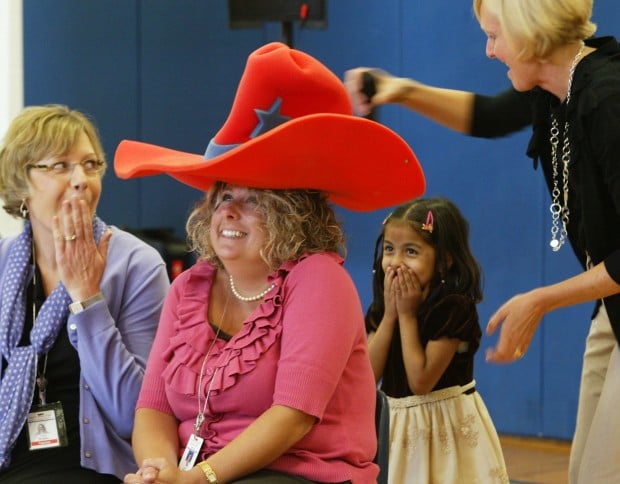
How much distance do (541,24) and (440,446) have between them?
128cm

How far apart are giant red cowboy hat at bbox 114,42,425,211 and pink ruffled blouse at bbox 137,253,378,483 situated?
0.60ft

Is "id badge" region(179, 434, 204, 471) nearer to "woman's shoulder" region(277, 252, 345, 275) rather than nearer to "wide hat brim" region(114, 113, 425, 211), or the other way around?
"woman's shoulder" region(277, 252, 345, 275)

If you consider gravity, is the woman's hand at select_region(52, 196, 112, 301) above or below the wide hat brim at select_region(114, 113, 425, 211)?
below

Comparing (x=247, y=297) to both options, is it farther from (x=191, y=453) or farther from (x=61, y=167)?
(x=61, y=167)

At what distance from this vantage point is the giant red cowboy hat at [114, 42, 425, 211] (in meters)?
2.03

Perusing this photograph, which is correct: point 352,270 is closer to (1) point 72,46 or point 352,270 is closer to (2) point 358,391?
(1) point 72,46

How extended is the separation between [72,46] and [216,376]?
457cm

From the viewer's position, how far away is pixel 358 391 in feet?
6.98

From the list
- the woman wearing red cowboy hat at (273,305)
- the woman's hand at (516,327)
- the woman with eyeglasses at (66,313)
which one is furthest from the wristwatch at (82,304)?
the woman's hand at (516,327)

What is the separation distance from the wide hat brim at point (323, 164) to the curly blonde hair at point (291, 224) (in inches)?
1.1

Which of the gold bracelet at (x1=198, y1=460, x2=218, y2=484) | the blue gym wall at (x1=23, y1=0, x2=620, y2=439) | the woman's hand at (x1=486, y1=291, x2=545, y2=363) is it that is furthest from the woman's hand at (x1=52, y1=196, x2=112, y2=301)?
the blue gym wall at (x1=23, y1=0, x2=620, y2=439)

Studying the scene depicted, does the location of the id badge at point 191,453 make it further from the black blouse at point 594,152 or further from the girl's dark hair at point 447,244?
the girl's dark hair at point 447,244

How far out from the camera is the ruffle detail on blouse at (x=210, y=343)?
207 cm

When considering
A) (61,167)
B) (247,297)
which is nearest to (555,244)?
(247,297)
